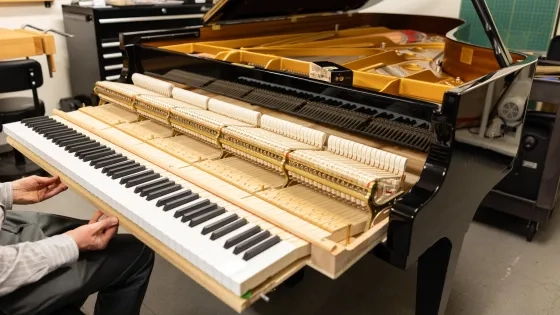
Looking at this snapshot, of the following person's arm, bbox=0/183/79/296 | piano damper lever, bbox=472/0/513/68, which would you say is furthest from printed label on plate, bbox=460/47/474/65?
person's arm, bbox=0/183/79/296

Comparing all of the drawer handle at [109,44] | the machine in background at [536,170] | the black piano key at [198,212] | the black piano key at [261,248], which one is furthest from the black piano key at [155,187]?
the drawer handle at [109,44]

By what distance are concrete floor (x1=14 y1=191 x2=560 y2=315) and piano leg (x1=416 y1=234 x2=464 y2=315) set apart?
0.66 metres

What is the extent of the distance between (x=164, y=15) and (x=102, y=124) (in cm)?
259

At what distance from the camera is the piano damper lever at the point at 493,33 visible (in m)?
1.73

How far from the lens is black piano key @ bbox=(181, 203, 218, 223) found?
1.34m

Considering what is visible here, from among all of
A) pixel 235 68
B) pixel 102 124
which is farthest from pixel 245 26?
pixel 102 124

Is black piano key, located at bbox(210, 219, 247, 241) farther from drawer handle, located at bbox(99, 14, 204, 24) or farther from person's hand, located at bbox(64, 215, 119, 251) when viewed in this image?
drawer handle, located at bbox(99, 14, 204, 24)

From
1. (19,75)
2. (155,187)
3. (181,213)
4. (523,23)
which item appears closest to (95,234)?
(155,187)

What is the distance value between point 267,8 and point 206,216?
72.6 inches

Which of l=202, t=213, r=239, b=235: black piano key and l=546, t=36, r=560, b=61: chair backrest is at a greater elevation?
l=546, t=36, r=560, b=61: chair backrest

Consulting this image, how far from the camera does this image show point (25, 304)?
1357mm

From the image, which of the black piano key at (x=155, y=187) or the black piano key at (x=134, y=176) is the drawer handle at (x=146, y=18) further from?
the black piano key at (x=155, y=187)

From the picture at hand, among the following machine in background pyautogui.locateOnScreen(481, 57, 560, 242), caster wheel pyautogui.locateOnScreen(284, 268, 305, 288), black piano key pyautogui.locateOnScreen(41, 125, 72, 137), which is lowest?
caster wheel pyautogui.locateOnScreen(284, 268, 305, 288)

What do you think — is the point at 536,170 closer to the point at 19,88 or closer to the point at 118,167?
the point at 118,167
